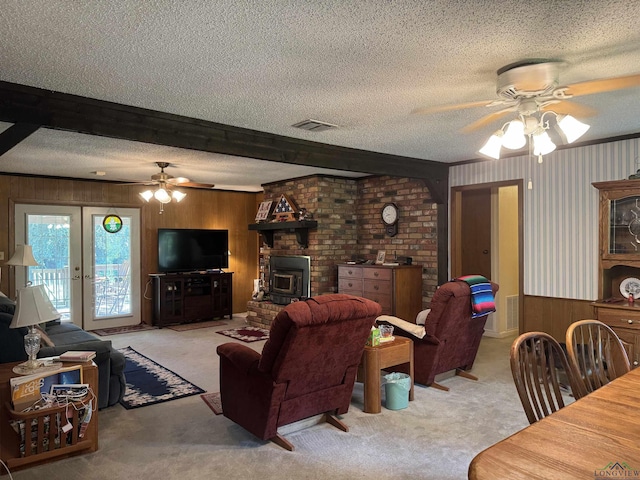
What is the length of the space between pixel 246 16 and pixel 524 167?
417 centimetres

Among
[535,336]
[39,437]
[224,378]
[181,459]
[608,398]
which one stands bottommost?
[181,459]

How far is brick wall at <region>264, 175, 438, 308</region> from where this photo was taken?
6.15 m

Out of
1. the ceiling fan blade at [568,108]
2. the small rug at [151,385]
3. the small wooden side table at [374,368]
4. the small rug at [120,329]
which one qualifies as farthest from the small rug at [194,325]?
the ceiling fan blade at [568,108]

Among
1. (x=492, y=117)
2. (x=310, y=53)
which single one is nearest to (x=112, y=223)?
(x=310, y=53)

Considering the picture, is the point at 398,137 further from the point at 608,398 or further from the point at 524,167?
the point at 608,398

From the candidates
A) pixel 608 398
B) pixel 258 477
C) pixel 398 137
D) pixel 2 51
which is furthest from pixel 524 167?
pixel 2 51

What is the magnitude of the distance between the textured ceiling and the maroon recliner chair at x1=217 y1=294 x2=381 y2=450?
141 centimetres

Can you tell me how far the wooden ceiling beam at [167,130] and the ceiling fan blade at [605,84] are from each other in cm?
259

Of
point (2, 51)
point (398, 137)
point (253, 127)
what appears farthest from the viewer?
point (398, 137)

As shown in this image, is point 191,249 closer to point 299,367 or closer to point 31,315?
point 31,315

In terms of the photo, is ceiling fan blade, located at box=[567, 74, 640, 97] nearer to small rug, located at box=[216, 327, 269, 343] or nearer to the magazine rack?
the magazine rack

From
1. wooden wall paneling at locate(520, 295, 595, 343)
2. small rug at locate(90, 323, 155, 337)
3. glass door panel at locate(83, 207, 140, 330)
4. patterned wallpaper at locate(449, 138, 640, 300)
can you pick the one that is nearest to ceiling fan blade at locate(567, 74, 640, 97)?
patterned wallpaper at locate(449, 138, 640, 300)

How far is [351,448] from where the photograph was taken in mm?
2984

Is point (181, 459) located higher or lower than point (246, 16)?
lower
